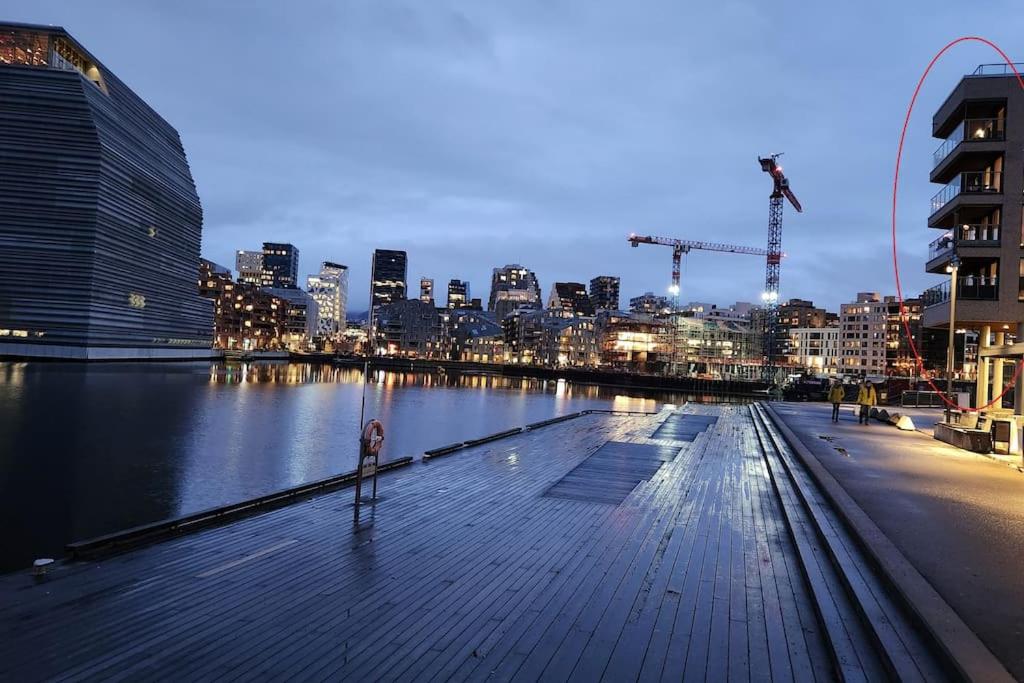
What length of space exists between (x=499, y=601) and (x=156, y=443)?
92.1 ft

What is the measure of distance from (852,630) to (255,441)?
31.7 metres

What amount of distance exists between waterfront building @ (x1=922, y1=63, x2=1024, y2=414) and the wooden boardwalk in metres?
25.5

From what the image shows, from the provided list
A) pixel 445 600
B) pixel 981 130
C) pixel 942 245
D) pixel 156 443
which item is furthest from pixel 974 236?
pixel 156 443

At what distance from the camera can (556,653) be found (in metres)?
6.41

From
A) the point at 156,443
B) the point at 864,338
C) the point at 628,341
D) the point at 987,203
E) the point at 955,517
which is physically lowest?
the point at 156,443

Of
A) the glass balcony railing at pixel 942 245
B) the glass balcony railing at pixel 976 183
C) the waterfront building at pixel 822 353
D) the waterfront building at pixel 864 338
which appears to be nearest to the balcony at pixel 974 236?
the glass balcony railing at pixel 942 245

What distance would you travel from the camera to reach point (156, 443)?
98.6 feet

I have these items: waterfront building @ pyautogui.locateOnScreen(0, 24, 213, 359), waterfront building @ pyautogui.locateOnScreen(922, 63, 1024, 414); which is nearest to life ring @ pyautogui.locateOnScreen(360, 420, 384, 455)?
waterfront building @ pyautogui.locateOnScreen(922, 63, 1024, 414)

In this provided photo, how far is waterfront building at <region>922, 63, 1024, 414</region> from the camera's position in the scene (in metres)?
29.7

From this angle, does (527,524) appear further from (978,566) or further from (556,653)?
(978,566)

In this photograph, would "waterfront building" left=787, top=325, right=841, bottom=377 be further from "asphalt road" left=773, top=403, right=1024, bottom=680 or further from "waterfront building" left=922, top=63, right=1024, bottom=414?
"asphalt road" left=773, top=403, right=1024, bottom=680

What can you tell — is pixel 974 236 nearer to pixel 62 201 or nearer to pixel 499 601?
pixel 499 601

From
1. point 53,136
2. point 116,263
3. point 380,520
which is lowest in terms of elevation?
point 380,520

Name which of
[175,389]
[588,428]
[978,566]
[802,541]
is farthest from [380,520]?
[175,389]
